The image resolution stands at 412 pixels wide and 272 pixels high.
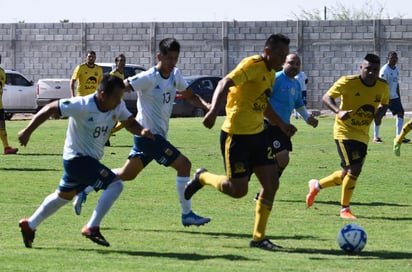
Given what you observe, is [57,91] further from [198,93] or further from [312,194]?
[312,194]

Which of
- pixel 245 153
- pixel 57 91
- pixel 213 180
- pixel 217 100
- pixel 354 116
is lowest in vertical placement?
pixel 57 91

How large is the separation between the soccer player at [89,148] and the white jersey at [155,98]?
1.43 m

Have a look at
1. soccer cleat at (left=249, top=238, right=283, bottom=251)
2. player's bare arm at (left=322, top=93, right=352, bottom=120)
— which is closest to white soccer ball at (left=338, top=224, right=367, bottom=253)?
soccer cleat at (left=249, top=238, right=283, bottom=251)

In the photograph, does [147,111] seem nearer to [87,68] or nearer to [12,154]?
[12,154]

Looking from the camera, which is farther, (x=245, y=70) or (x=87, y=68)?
(x=87, y=68)

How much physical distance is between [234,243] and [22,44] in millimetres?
38828

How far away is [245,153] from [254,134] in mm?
199

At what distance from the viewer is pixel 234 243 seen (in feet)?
37.0

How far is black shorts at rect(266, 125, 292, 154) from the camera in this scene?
47.0ft

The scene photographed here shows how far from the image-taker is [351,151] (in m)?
13.6

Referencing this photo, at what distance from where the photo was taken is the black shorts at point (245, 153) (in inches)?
437

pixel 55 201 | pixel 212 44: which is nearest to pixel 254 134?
pixel 55 201

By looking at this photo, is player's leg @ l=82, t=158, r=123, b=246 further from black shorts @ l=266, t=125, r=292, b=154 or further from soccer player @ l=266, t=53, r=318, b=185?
black shorts @ l=266, t=125, r=292, b=154

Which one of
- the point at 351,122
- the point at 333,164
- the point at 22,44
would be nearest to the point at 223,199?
the point at 351,122
